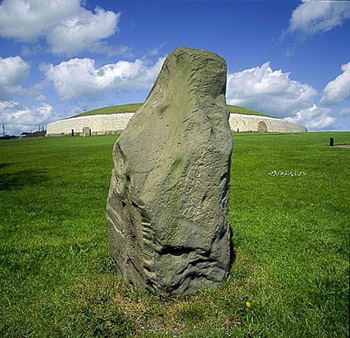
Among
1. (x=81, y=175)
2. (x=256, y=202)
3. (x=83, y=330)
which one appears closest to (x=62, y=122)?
(x=81, y=175)

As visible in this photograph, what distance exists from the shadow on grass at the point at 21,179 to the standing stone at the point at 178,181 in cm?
1157

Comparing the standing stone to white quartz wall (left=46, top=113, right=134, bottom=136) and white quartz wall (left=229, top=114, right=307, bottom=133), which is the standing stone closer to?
white quartz wall (left=46, top=113, right=134, bottom=136)

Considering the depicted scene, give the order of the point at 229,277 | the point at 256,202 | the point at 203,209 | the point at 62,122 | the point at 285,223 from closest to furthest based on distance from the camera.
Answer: the point at 203,209, the point at 229,277, the point at 285,223, the point at 256,202, the point at 62,122

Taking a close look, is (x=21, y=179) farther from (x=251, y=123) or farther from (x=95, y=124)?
(x=251, y=123)

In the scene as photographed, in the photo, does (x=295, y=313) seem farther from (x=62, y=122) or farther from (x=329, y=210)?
(x=62, y=122)

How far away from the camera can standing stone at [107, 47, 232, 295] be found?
4172 mm

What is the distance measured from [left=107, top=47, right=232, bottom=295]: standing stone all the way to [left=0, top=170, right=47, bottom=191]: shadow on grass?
38.0 ft

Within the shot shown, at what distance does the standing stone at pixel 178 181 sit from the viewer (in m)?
4.17

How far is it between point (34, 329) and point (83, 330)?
663 millimetres

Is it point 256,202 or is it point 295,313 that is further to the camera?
point 256,202

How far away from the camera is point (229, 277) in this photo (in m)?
4.92

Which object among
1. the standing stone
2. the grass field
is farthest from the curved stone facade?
the standing stone

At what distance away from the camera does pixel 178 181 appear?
4.18m

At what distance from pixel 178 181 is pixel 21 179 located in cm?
1441
